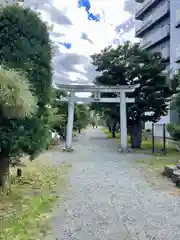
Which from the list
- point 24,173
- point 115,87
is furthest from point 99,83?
point 24,173

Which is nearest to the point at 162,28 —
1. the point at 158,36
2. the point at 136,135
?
the point at 158,36

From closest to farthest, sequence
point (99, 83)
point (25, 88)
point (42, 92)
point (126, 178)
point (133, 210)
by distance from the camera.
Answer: point (25, 88) < point (133, 210) < point (42, 92) < point (126, 178) < point (99, 83)

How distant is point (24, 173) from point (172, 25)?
18828mm

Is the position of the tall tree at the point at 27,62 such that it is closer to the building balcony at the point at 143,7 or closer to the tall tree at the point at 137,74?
the tall tree at the point at 137,74

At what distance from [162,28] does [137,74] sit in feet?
33.4

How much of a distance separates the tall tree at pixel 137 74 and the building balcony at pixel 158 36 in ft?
26.3

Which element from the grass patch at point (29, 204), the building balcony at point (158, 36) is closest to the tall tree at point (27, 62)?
the grass patch at point (29, 204)

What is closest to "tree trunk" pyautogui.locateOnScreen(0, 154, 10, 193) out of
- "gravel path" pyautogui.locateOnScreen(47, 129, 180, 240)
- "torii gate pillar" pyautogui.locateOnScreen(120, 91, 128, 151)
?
"gravel path" pyautogui.locateOnScreen(47, 129, 180, 240)

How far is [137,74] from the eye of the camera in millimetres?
16578

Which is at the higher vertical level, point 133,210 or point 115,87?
point 115,87

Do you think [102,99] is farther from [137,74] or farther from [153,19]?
[153,19]

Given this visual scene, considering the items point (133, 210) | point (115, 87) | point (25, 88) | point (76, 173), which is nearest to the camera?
point (25, 88)

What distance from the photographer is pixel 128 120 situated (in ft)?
58.9

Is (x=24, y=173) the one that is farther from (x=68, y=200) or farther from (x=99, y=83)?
(x=99, y=83)
